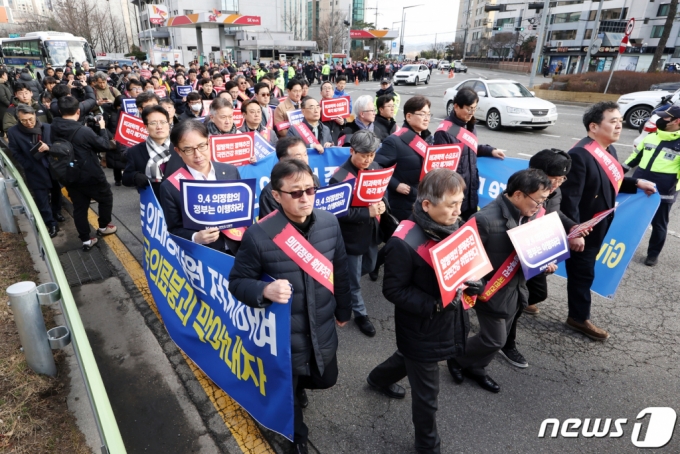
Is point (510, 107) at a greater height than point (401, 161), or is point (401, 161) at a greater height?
point (401, 161)

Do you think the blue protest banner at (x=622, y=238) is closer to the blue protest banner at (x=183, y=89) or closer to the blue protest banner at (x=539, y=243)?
the blue protest banner at (x=539, y=243)

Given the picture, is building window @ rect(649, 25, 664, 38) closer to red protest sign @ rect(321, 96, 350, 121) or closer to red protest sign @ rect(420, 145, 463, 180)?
red protest sign @ rect(321, 96, 350, 121)

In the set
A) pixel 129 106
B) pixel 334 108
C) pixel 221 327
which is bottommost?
pixel 221 327

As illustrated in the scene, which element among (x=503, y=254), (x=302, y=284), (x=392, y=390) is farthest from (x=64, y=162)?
(x=503, y=254)

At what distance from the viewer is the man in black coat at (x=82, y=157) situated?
4926mm

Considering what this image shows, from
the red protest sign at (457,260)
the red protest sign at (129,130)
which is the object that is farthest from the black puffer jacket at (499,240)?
the red protest sign at (129,130)

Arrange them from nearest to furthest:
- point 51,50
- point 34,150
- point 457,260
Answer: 1. point 457,260
2. point 34,150
3. point 51,50

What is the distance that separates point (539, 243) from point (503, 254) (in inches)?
9.6

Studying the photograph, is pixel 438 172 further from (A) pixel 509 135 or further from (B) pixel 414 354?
(A) pixel 509 135

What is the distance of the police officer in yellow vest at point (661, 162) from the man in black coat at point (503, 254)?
3055 mm

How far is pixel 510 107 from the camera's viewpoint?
42.3 feet

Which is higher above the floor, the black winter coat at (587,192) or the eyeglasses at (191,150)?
the eyeglasses at (191,150)

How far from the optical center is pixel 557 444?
2.77 metres

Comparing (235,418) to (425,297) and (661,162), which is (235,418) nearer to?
(425,297)
